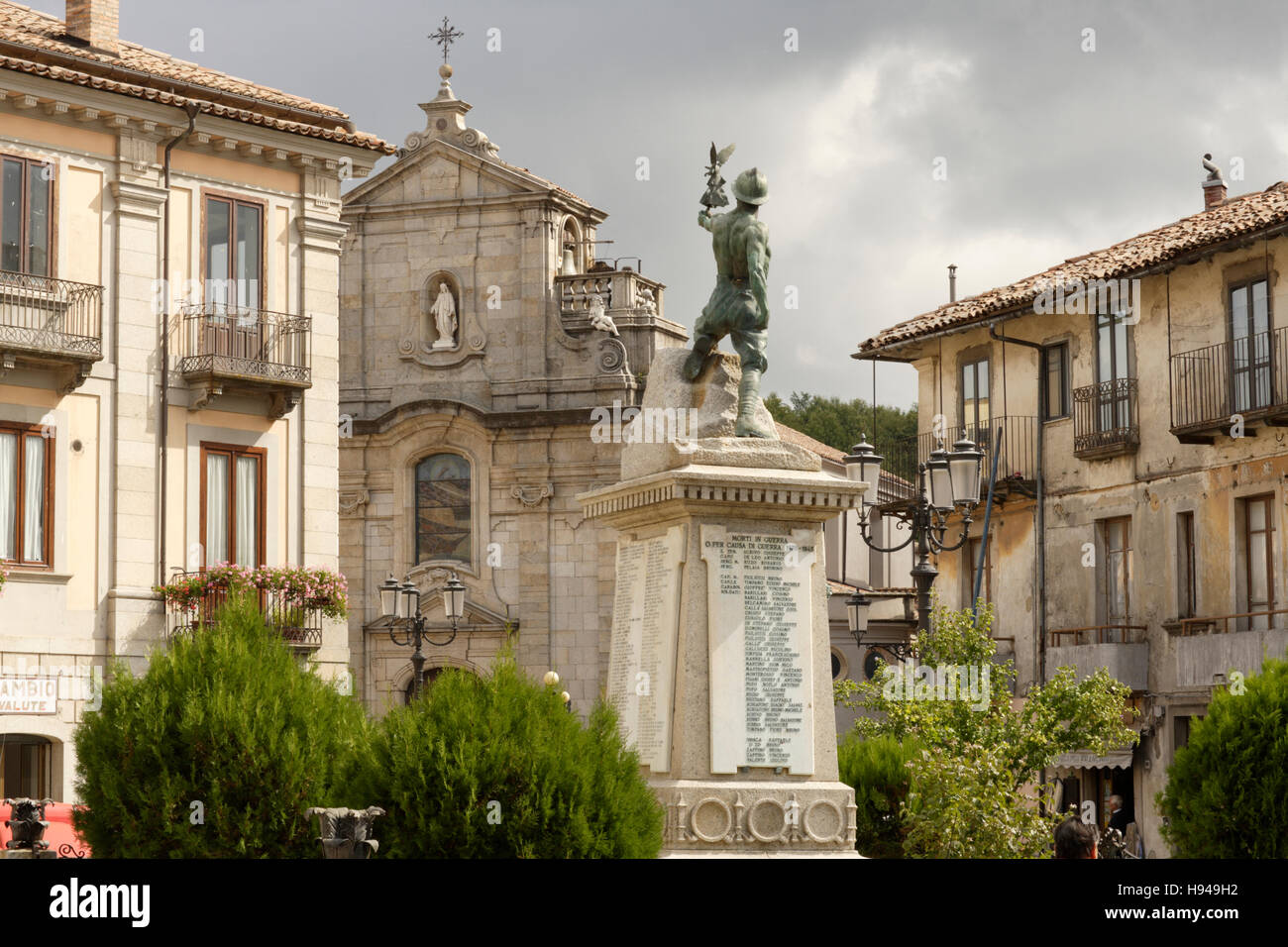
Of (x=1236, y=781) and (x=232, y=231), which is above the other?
(x=232, y=231)

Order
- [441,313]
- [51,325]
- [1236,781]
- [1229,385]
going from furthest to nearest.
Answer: [441,313]
[1229,385]
[51,325]
[1236,781]

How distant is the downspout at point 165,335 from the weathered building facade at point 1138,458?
14.6 m

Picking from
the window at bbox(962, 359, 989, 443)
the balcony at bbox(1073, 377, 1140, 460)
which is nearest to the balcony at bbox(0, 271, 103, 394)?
the balcony at bbox(1073, 377, 1140, 460)

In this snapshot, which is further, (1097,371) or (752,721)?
(1097,371)

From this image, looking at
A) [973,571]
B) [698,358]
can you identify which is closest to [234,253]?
[973,571]

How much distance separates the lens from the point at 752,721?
43.5 feet

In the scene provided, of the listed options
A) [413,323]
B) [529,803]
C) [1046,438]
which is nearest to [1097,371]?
[1046,438]

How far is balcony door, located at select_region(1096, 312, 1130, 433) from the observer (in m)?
34.9

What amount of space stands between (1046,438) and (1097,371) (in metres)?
1.72

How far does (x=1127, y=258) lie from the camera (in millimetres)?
34375

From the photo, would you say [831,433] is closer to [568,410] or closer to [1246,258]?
[568,410]

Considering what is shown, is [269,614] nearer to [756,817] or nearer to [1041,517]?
[1041,517]

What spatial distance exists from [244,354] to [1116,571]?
15.4m
